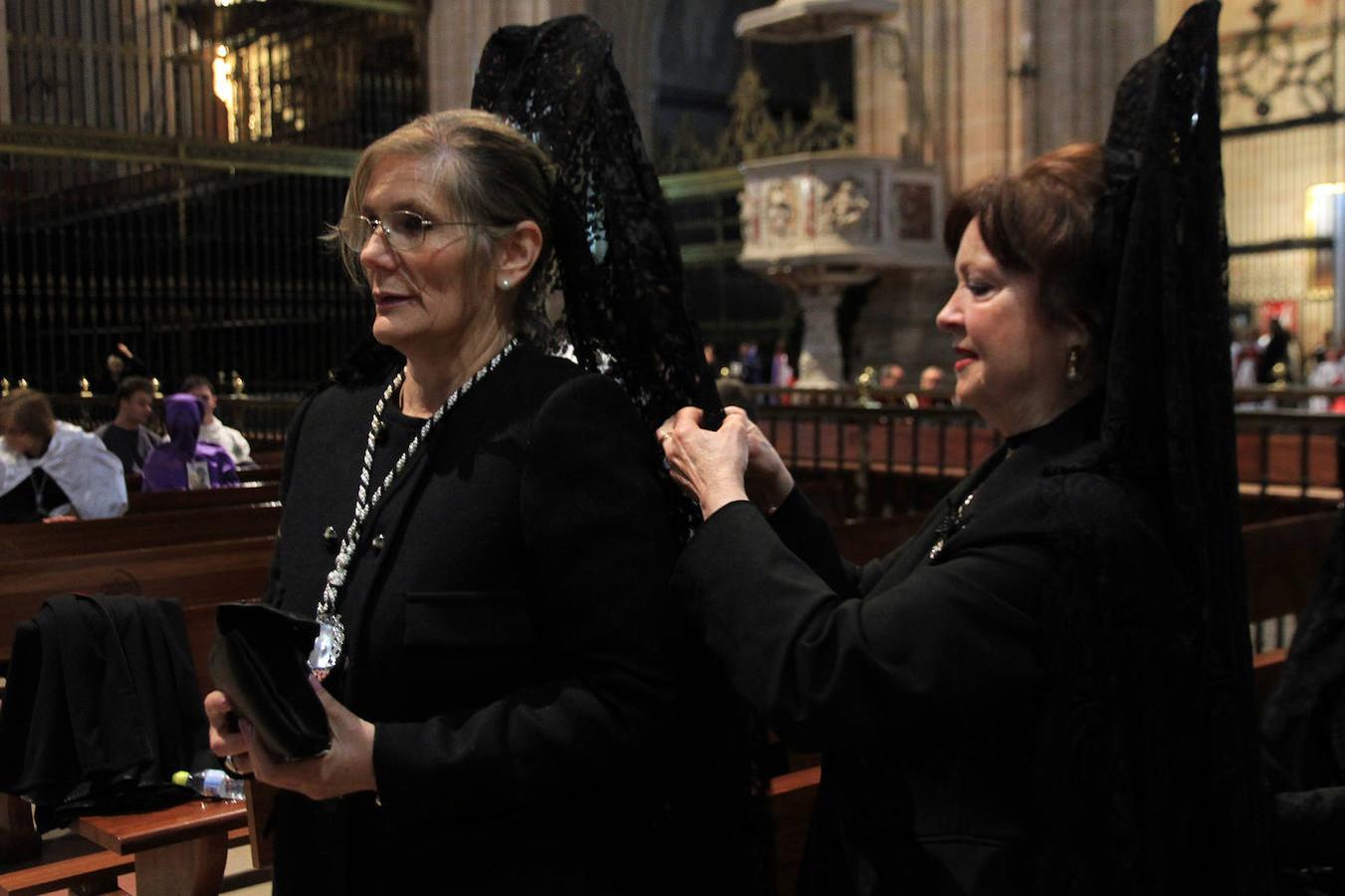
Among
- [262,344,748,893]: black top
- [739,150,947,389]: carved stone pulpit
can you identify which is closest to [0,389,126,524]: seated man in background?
[262,344,748,893]: black top

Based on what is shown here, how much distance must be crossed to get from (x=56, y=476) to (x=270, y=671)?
5.23m

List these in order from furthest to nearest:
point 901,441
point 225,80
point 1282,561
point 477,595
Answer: point 225,80 → point 901,441 → point 1282,561 → point 477,595

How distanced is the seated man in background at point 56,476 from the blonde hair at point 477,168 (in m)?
4.86

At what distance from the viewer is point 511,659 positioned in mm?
1482

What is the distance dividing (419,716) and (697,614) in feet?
0.95

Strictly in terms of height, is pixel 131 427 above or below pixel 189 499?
above

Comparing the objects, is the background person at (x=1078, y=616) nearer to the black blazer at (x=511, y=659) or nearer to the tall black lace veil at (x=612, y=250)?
the black blazer at (x=511, y=659)

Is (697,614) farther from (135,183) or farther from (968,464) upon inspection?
(135,183)

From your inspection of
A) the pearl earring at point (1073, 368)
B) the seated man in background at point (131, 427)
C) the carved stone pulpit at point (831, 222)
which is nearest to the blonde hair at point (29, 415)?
the seated man in background at point (131, 427)

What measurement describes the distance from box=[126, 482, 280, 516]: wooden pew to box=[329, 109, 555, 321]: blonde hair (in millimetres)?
5190

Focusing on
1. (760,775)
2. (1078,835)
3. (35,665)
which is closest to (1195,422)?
(1078,835)

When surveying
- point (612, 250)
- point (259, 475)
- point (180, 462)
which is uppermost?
point (612, 250)

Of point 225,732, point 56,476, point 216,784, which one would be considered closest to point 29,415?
point 56,476

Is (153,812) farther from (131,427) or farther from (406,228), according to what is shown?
(131,427)
